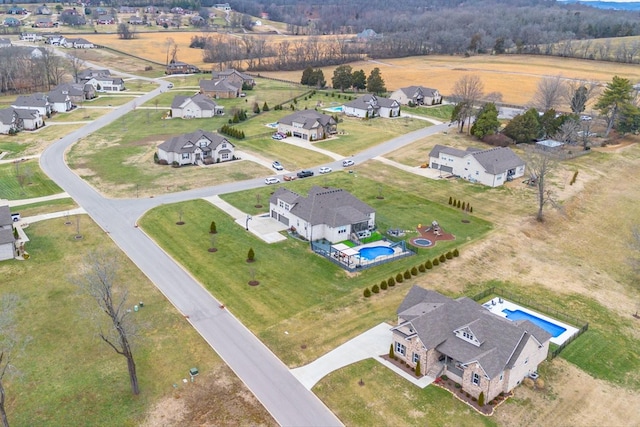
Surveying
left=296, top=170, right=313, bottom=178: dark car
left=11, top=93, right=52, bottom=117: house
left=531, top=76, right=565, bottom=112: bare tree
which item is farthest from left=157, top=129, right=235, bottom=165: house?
left=531, top=76, right=565, bottom=112: bare tree

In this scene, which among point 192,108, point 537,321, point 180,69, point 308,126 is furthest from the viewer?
point 180,69

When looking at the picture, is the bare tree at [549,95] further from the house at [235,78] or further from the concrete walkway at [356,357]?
the concrete walkway at [356,357]

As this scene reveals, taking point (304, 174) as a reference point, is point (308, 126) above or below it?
above

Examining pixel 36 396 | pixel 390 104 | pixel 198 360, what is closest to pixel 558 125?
pixel 390 104

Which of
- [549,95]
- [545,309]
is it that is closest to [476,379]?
[545,309]

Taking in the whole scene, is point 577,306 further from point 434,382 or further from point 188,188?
point 188,188

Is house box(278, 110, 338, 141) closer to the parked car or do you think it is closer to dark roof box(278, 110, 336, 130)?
dark roof box(278, 110, 336, 130)

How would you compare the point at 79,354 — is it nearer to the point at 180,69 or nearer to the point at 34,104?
the point at 34,104
